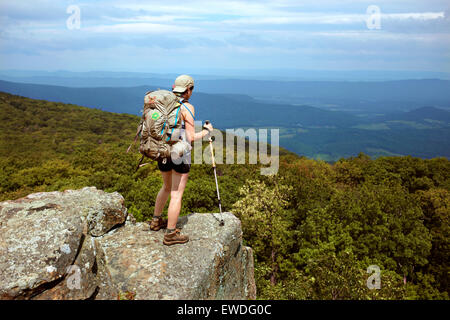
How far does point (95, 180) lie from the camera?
33.4m

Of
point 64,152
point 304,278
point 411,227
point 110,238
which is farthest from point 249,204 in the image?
point 64,152

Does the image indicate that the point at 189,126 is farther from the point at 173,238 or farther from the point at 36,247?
the point at 36,247

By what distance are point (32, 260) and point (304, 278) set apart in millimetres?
18846

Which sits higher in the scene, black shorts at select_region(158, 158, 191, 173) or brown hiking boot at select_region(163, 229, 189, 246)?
black shorts at select_region(158, 158, 191, 173)

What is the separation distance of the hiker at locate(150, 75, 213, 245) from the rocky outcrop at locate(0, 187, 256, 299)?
18.0 inches

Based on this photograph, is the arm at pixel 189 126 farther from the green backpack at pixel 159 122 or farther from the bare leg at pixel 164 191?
the bare leg at pixel 164 191

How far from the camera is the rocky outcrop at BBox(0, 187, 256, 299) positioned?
5492mm

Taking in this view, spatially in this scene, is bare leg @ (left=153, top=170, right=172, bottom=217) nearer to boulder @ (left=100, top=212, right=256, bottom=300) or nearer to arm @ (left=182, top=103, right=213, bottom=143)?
boulder @ (left=100, top=212, right=256, bottom=300)

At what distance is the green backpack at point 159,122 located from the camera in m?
6.60

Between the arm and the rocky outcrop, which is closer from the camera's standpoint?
the rocky outcrop

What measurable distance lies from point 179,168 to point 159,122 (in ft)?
4.47

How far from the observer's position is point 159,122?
6586mm

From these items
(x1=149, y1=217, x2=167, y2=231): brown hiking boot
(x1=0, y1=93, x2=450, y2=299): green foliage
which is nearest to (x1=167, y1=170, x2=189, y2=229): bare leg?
(x1=149, y1=217, x2=167, y2=231): brown hiking boot
